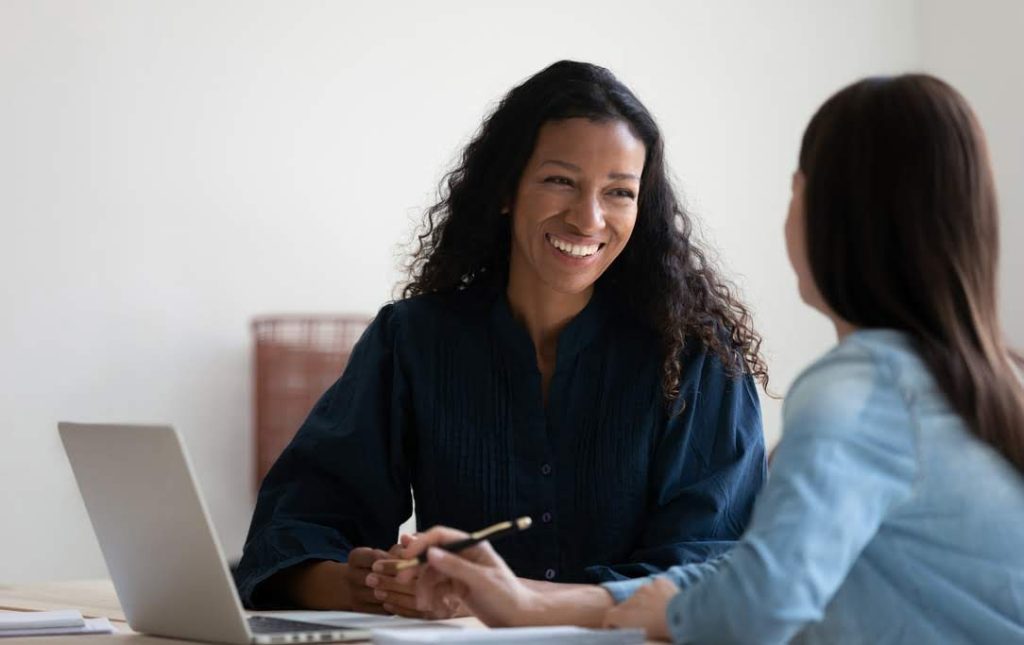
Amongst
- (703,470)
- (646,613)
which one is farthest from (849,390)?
(703,470)

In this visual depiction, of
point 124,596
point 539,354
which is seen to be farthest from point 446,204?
point 124,596

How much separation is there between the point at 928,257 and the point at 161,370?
291 centimetres

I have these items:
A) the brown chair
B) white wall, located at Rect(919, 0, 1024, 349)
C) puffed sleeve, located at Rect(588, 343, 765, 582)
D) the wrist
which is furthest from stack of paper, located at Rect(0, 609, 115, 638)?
white wall, located at Rect(919, 0, 1024, 349)

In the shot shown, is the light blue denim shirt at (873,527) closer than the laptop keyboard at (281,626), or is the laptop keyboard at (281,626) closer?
the light blue denim shirt at (873,527)

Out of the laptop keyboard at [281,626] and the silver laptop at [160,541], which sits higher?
the silver laptop at [160,541]

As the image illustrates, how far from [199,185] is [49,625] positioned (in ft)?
7.79

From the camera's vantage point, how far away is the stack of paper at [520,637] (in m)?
1.29

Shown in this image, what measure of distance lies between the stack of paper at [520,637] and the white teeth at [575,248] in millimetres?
857

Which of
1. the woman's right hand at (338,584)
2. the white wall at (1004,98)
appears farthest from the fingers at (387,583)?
the white wall at (1004,98)

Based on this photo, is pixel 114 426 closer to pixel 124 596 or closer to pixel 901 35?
pixel 124 596

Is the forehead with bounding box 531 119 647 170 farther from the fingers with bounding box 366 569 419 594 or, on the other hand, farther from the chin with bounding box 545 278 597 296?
the fingers with bounding box 366 569 419 594

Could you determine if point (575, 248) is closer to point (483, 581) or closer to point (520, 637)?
point (483, 581)

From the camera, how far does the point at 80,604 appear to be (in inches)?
76.7

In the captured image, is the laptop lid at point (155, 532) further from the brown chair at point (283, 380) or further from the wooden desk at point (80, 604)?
the brown chair at point (283, 380)
